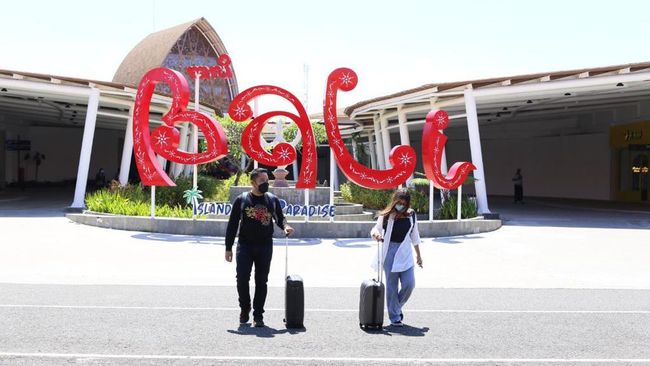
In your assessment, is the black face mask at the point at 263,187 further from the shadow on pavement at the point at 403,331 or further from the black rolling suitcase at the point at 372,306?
the shadow on pavement at the point at 403,331

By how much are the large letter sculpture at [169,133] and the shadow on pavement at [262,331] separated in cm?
950

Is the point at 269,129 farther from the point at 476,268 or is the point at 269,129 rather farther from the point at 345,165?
the point at 476,268

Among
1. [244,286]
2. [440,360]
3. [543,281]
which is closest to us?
[440,360]

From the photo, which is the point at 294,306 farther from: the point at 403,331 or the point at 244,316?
the point at 403,331

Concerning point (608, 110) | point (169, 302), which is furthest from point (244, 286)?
point (608, 110)

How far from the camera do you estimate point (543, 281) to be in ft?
34.4

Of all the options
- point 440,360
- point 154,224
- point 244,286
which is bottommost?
point 440,360

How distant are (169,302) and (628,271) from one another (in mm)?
7602

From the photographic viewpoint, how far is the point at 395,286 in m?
7.29

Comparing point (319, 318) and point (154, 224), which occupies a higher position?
point (154, 224)

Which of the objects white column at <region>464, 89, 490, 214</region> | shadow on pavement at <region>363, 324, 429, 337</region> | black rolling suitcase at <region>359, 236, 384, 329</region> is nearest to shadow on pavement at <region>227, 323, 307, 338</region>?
black rolling suitcase at <region>359, 236, 384, 329</region>

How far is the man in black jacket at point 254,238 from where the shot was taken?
7.01m

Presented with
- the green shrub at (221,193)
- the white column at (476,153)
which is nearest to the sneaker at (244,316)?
the white column at (476,153)

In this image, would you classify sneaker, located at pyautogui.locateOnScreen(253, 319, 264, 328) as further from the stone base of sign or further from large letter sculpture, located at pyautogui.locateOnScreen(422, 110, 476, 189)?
large letter sculpture, located at pyautogui.locateOnScreen(422, 110, 476, 189)
